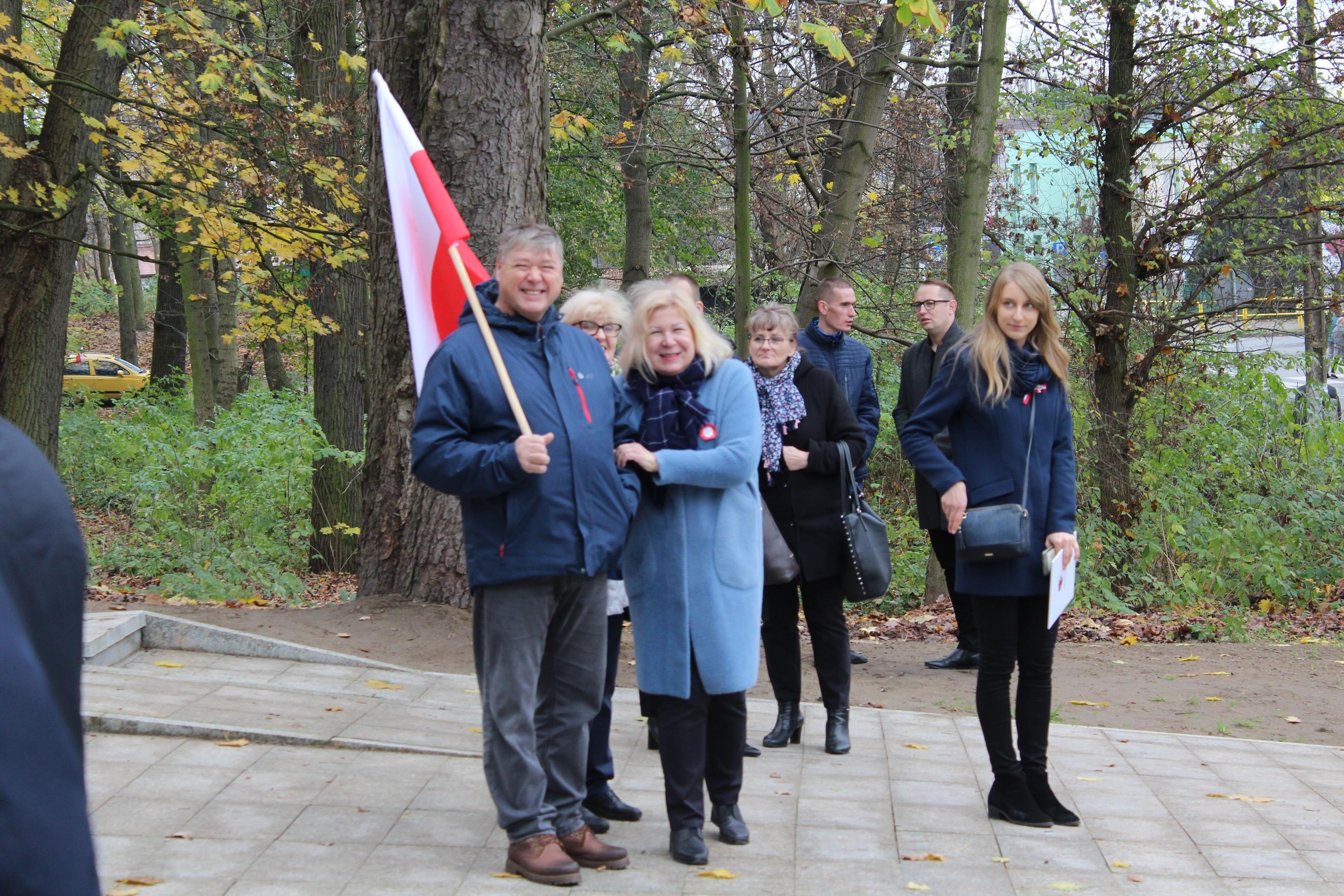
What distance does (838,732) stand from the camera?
18.4 feet

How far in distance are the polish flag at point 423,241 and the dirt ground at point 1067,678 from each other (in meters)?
2.71

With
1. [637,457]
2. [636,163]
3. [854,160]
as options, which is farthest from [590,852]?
[636,163]

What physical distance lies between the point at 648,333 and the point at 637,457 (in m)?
0.53

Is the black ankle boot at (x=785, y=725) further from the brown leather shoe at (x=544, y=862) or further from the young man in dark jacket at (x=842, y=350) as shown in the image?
the brown leather shoe at (x=544, y=862)

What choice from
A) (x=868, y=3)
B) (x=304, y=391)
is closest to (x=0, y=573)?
(x=868, y=3)

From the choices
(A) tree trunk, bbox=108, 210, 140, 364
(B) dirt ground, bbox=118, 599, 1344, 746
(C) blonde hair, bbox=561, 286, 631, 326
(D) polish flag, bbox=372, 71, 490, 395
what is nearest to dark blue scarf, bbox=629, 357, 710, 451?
(C) blonde hair, bbox=561, 286, 631, 326

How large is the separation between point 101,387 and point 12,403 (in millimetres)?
23203

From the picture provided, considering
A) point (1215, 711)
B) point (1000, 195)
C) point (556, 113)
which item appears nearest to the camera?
point (1215, 711)

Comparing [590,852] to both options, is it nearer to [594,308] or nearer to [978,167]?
[594,308]

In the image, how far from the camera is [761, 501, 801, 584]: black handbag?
5004 mm

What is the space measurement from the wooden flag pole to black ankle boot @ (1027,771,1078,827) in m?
2.39

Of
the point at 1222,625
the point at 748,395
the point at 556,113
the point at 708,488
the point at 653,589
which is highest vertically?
the point at 556,113

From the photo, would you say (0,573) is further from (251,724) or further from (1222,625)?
(1222,625)

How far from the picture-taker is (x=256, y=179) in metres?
11.7
